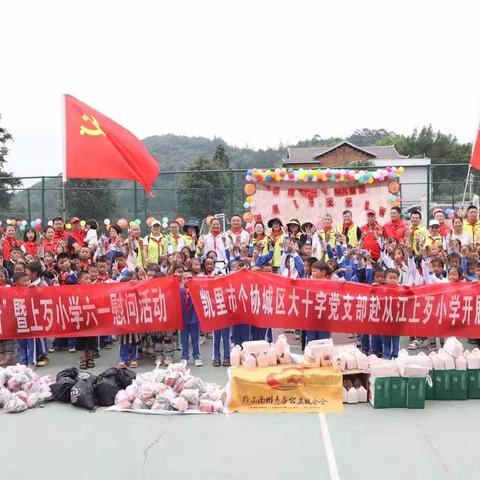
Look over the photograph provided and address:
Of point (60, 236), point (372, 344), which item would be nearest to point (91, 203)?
point (60, 236)

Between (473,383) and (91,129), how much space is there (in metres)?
6.13

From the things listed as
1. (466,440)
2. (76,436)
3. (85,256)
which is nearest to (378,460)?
(466,440)

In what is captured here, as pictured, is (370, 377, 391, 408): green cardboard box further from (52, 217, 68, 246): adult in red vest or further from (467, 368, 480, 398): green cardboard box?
(52, 217, 68, 246): adult in red vest

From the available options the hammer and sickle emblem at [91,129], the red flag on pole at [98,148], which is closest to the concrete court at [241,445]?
the red flag on pole at [98,148]

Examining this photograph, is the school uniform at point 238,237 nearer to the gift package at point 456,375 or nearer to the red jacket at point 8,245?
the red jacket at point 8,245

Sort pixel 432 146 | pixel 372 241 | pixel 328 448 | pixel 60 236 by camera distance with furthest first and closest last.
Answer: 1. pixel 432 146
2. pixel 60 236
3. pixel 372 241
4. pixel 328 448

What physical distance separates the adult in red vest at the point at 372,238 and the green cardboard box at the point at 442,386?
152 inches

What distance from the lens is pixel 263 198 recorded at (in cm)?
1545

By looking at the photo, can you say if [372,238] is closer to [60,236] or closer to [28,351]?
[60,236]

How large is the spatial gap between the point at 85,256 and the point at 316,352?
4.43 metres

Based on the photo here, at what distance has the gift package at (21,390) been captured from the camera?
6.61 m

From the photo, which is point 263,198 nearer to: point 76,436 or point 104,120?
point 104,120

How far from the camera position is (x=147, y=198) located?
18.5 metres

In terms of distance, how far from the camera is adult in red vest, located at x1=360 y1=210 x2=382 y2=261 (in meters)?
10.4
